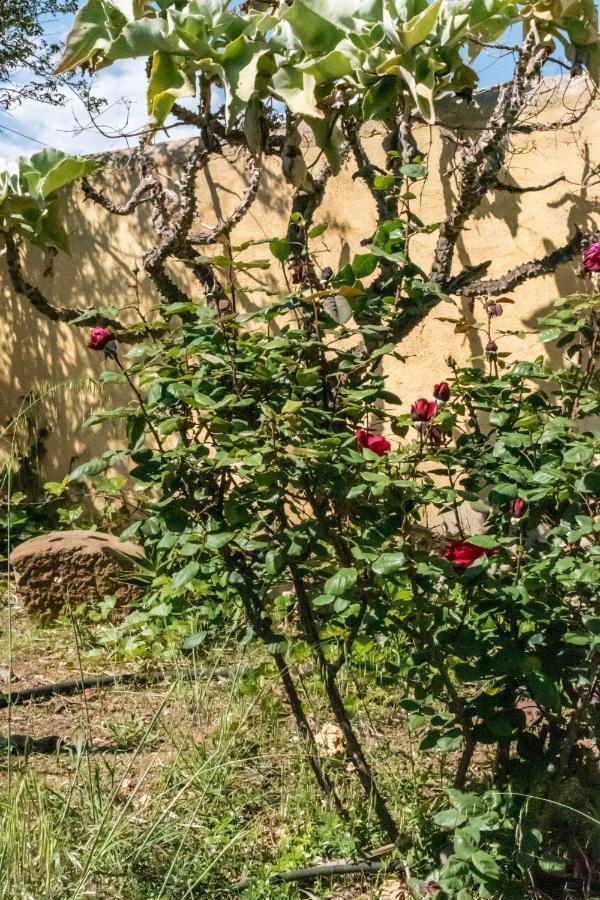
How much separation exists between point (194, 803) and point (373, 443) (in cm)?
104

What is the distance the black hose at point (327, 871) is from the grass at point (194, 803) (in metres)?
0.03

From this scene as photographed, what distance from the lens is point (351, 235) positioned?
5336 mm

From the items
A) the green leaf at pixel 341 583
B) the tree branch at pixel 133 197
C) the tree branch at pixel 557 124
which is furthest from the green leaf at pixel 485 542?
the tree branch at pixel 133 197

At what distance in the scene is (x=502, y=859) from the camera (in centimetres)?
222

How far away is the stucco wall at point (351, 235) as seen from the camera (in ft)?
15.7

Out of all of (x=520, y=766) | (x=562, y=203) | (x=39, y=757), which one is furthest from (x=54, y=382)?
(x=520, y=766)

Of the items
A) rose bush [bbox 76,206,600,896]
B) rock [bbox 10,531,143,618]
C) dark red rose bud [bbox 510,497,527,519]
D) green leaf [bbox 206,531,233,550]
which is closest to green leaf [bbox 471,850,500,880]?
rose bush [bbox 76,206,600,896]

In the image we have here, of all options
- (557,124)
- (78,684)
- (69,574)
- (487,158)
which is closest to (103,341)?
(78,684)

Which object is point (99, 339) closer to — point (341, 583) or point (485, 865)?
point (341, 583)

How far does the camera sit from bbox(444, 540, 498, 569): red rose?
7.53 feet

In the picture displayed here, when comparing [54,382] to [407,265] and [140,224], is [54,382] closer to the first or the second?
[140,224]

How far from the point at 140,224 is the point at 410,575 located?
14.8 ft

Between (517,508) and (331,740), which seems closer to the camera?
(517,508)

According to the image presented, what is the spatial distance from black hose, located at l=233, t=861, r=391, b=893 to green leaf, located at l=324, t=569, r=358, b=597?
810mm
